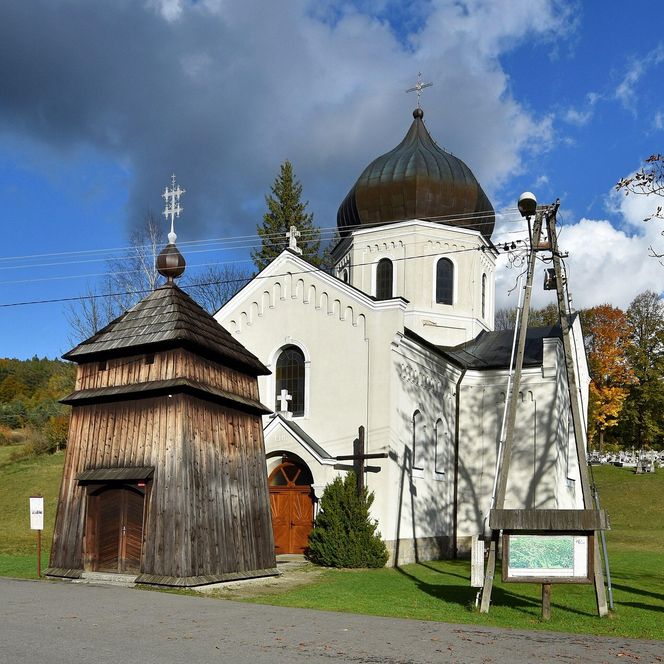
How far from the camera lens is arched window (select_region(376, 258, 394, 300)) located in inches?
1121

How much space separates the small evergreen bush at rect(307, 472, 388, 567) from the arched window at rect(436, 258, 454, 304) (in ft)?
31.5

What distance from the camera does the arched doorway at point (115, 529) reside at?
16.3 metres

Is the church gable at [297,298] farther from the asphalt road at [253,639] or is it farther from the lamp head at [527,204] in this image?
the asphalt road at [253,639]

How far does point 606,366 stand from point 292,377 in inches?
1401

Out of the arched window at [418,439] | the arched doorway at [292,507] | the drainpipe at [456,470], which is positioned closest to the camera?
the arched doorway at [292,507]

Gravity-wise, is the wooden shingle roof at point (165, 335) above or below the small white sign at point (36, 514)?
above

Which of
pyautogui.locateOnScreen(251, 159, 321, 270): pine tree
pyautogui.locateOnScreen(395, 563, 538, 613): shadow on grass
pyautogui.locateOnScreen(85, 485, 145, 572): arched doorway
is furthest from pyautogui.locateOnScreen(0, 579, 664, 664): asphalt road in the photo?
pyautogui.locateOnScreen(251, 159, 321, 270): pine tree

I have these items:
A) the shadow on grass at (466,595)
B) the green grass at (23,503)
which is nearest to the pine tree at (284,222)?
the green grass at (23,503)

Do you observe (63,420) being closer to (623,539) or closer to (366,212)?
(366,212)

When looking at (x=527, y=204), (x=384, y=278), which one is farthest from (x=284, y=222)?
(x=527, y=204)

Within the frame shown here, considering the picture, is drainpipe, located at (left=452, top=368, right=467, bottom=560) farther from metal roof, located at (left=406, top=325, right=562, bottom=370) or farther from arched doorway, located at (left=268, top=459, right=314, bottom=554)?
arched doorway, located at (left=268, top=459, right=314, bottom=554)

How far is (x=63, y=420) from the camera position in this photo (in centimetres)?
4847

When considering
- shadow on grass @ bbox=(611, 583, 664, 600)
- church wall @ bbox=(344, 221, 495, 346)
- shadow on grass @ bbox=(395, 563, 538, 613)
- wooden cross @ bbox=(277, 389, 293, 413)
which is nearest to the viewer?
shadow on grass @ bbox=(395, 563, 538, 613)

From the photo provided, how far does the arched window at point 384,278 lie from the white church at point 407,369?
52 millimetres
